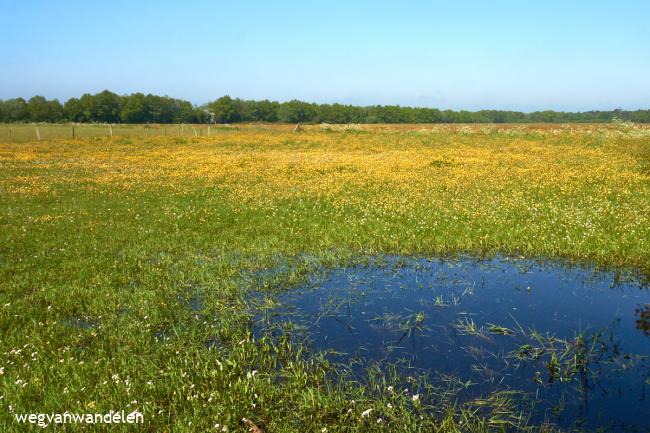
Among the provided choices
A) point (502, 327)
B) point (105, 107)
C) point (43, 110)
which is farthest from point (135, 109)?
point (502, 327)

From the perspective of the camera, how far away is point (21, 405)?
5.78 m

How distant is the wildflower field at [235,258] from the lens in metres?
5.86

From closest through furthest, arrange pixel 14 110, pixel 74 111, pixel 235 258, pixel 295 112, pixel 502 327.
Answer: pixel 502 327, pixel 235 258, pixel 14 110, pixel 74 111, pixel 295 112

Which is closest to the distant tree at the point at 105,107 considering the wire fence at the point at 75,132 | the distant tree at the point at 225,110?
the distant tree at the point at 225,110

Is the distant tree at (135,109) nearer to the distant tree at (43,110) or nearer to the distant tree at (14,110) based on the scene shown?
the distant tree at (43,110)

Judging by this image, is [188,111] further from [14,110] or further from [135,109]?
[14,110]

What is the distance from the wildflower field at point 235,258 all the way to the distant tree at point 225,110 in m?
132

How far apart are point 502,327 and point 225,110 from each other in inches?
6350

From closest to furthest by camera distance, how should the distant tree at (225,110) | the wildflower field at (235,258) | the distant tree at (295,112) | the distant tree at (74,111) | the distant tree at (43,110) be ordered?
1. the wildflower field at (235,258)
2. the distant tree at (43,110)
3. the distant tree at (74,111)
4. the distant tree at (225,110)
5. the distant tree at (295,112)

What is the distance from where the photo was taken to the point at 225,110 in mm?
158750

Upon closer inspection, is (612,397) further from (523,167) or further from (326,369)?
(523,167)

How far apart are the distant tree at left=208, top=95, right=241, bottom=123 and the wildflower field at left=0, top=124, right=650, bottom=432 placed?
132 meters

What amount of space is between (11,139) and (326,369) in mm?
64048

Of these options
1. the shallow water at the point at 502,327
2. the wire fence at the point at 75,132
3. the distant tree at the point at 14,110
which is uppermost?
the distant tree at the point at 14,110
